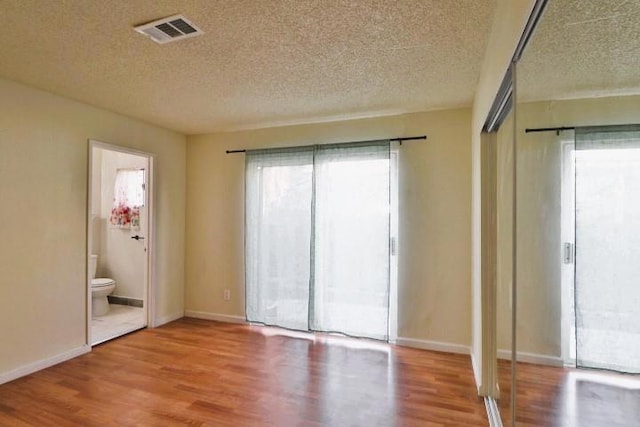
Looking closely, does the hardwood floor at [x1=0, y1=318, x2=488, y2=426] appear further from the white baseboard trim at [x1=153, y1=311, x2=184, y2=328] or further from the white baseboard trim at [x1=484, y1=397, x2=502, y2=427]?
the white baseboard trim at [x1=153, y1=311, x2=184, y2=328]

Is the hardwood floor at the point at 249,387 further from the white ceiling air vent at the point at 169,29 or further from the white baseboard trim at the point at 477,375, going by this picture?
the white ceiling air vent at the point at 169,29

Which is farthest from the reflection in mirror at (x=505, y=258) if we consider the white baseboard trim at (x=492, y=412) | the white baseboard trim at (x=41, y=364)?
the white baseboard trim at (x=41, y=364)

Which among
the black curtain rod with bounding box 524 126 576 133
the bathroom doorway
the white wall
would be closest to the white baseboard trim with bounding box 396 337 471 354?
the black curtain rod with bounding box 524 126 576 133

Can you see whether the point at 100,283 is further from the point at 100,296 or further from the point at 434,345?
the point at 434,345

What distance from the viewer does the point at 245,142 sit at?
174 inches

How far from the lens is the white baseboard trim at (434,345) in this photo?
11.3ft

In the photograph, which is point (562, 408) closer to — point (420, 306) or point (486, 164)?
point (486, 164)

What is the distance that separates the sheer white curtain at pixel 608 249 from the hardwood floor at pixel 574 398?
1.6 inches

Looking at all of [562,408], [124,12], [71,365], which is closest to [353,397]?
[562,408]

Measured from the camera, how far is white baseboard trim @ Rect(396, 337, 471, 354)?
345 cm

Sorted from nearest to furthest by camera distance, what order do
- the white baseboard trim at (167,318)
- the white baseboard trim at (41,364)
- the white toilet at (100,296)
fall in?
the white baseboard trim at (41,364)
the white baseboard trim at (167,318)
the white toilet at (100,296)

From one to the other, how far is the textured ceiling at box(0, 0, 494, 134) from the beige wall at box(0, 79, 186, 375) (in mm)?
212

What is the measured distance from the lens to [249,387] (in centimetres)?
273

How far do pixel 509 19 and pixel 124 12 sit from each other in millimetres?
1909
